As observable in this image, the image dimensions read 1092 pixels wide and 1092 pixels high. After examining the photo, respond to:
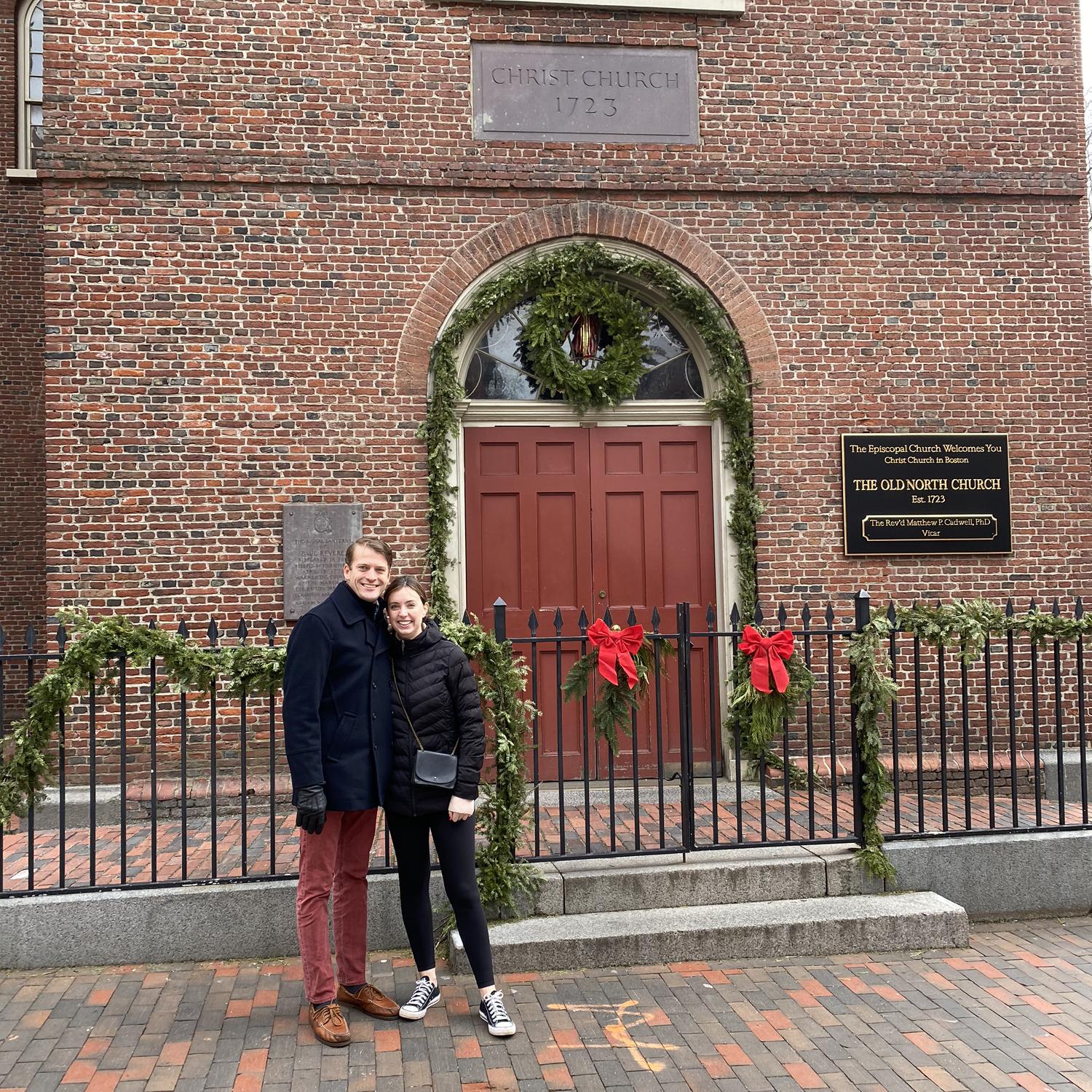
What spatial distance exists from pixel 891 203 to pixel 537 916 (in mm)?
6301

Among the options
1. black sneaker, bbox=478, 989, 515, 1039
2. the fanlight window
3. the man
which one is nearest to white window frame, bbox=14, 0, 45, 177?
the fanlight window

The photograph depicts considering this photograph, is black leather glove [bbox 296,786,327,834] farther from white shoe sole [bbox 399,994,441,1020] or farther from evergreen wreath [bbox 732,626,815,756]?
evergreen wreath [bbox 732,626,815,756]

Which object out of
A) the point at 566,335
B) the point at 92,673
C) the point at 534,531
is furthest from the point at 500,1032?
the point at 566,335

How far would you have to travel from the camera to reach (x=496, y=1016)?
13.3ft

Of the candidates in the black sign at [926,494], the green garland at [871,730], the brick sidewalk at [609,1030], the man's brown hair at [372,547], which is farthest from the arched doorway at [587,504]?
the man's brown hair at [372,547]

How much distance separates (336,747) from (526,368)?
462 cm

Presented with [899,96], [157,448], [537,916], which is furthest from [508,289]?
[537,916]

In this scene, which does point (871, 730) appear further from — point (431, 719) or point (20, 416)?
point (20, 416)

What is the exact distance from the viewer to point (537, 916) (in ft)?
16.4

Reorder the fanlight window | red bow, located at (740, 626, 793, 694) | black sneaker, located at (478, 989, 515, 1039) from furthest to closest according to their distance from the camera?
1. the fanlight window
2. red bow, located at (740, 626, 793, 694)
3. black sneaker, located at (478, 989, 515, 1039)

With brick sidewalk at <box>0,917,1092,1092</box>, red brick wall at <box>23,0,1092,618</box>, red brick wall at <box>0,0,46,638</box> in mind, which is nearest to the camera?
brick sidewalk at <box>0,917,1092,1092</box>

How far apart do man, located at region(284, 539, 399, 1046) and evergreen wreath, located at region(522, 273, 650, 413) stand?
12.9ft

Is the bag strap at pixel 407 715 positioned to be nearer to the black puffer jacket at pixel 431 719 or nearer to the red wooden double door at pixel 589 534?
the black puffer jacket at pixel 431 719

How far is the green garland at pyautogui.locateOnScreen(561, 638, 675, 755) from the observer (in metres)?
5.15
